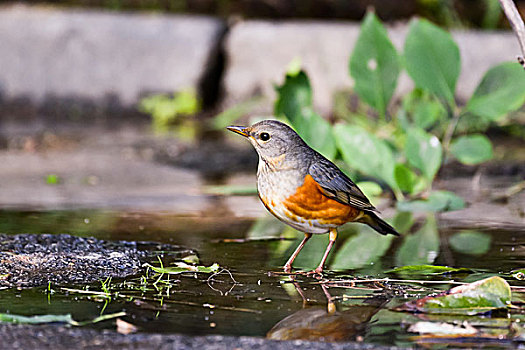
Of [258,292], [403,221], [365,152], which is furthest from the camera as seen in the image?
[365,152]

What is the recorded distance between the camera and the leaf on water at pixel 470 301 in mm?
2023

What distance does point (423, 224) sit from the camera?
3527 millimetres

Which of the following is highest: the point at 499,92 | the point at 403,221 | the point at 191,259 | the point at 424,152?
the point at 499,92

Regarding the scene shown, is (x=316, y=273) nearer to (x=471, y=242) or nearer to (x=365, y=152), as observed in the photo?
(x=471, y=242)

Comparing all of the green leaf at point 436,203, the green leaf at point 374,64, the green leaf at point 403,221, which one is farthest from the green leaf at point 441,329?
the green leaf at point 374,64

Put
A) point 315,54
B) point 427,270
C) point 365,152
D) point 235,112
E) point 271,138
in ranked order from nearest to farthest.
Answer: point 427,270
point 271,138
point 365,152
point 235,112
point 315,54

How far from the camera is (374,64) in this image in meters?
4.14

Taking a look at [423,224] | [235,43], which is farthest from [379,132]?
[235,43]

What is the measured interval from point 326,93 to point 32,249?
15.2 feet

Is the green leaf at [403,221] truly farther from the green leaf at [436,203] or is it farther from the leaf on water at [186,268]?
the leaf on water at [186,268]

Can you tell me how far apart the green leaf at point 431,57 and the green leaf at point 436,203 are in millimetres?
515

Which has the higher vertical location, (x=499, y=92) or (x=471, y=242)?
(x=499, y=92)

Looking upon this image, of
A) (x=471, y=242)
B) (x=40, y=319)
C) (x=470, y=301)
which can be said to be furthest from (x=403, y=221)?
(x=40, y=319)

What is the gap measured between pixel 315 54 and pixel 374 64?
9.56ft
